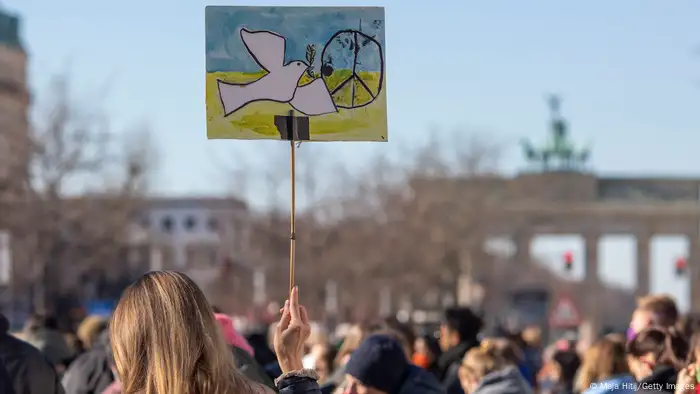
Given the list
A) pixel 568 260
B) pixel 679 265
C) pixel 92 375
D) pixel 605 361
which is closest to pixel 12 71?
pixel 679 265

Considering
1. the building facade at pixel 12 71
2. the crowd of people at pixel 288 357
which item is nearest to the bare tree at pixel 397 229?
the building facade at pixel 12 71

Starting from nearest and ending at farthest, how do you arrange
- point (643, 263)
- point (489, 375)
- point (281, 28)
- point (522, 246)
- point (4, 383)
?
point (281, 28)
point (4, 383)
point (489, 375)
point (522, 246)
point (643, 263)

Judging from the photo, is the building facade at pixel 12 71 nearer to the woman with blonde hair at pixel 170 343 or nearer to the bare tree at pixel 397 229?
the bare tree at pixel 397 229

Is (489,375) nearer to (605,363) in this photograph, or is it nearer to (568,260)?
(605,363)

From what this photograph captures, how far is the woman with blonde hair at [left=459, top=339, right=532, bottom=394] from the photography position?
8.52 meters

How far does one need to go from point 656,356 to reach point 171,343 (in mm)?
4234

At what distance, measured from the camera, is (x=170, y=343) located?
4.27 metres

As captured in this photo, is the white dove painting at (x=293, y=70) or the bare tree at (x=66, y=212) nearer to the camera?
the white dove painting at (x=293, y=70)

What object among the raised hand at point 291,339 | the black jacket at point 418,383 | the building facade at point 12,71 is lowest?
the black jacket at point 418,383

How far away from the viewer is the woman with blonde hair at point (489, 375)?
28.0ft

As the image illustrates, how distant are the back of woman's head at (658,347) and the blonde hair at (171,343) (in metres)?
4.02

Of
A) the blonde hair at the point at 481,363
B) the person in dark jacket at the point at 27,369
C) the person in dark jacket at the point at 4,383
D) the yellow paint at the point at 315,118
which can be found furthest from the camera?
the blonde hair at the point at 481,363

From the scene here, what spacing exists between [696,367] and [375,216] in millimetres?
58814

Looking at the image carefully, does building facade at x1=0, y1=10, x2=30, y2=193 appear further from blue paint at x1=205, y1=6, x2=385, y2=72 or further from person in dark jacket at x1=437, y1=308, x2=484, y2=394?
blue paint at x1=205, y1=6, x2=385, y2=72
